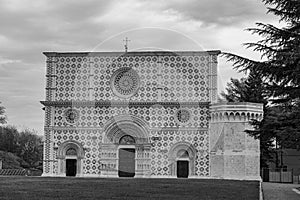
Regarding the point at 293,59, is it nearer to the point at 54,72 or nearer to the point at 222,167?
the point at 222,167

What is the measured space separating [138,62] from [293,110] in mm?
21979

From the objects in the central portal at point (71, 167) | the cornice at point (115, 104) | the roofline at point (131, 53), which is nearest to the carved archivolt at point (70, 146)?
the central portal at point (71, 167)

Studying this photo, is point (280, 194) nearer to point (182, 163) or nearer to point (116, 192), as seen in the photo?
point (116, 192)

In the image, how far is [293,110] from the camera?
61.6 ft

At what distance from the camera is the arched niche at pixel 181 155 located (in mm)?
39062

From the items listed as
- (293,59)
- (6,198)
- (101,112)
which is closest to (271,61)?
(293,59)

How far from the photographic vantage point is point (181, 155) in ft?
129

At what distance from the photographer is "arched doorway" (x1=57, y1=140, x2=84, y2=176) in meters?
39.7

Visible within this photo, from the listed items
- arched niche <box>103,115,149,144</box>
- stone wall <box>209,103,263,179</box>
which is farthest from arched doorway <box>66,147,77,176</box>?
stone wall <box>209,103,263,179</box>

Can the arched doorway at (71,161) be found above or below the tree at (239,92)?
below

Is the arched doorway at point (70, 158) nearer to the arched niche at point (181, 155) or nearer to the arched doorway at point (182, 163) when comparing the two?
the arched niche at point (181, 155)

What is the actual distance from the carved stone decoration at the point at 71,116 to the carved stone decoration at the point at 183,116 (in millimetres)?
6595

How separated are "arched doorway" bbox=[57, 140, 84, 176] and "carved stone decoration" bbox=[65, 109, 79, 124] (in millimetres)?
1345

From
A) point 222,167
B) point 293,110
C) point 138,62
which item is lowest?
point 222,167
